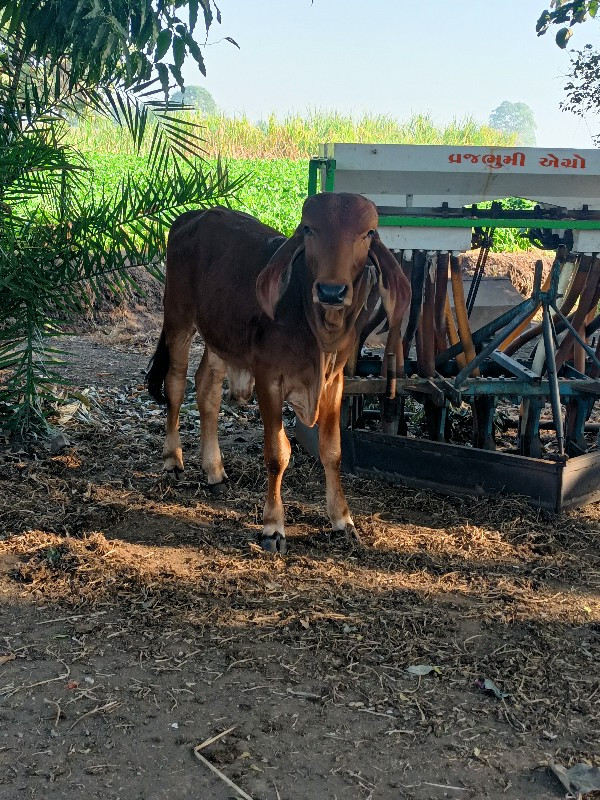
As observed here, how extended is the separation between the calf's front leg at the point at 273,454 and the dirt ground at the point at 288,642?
0.48ft

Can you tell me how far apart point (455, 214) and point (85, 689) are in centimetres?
348

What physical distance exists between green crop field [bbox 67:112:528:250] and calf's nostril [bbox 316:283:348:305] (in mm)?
9821

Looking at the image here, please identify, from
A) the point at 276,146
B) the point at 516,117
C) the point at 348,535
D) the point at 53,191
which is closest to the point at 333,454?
the point at 348,535

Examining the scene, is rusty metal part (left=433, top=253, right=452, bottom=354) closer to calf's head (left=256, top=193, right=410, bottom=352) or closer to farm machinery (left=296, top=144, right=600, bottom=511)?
farm machinery (left=296, top=144, right=600, bottom=511)

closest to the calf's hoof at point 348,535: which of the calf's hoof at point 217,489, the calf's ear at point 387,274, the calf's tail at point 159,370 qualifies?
the calf's hoof at point 217,489

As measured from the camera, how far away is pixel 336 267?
13.6 ft

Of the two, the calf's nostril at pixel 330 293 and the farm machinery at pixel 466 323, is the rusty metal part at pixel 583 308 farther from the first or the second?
the calf's nostril at pixel 330 293

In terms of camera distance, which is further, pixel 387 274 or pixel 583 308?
pixel 583 308

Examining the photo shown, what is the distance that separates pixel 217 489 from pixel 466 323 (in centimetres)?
187

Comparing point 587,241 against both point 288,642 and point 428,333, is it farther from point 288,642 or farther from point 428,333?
point 288,642

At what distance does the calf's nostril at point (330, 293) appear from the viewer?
402cm

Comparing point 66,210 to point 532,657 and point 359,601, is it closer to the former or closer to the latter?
point 359,601

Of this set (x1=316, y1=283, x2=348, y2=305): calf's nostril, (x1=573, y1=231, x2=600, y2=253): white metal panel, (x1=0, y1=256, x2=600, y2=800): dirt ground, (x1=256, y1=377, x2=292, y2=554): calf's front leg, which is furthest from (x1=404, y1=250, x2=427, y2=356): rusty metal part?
(x1=316, y1=283, x2=348, y2=305): calf's nostril

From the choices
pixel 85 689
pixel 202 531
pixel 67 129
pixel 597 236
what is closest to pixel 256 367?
pixel 202 531
